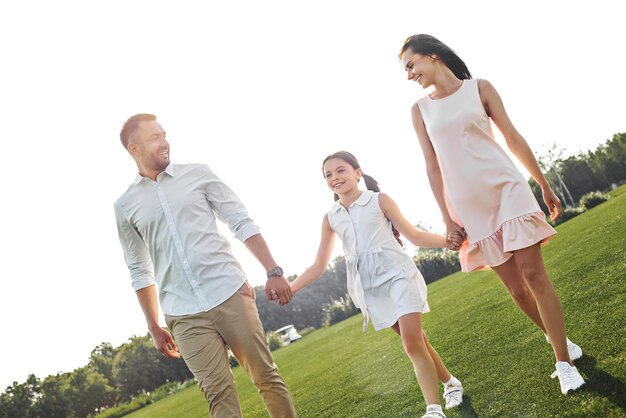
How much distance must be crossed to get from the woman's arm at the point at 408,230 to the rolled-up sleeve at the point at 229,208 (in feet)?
3.36

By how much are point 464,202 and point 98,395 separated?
117 ft

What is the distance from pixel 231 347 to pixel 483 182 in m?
1.96

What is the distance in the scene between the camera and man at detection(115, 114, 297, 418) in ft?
13.1

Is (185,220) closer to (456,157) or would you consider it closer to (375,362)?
(456,157)

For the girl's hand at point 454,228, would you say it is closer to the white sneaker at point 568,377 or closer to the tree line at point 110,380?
the white sneaker at point 568,377

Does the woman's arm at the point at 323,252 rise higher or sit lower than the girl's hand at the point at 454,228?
higher

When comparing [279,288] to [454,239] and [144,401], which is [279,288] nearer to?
[454,239]

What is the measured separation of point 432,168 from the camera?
4.54 meters

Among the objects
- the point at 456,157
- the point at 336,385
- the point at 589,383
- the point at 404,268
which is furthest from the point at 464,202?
the point at 336,385

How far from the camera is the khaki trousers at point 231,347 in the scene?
3.96 meters

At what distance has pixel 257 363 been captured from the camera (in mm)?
3996

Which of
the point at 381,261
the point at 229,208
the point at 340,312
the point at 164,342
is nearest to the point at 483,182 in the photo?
the point at 381,261

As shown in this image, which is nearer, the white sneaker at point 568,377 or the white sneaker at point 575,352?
the white sneaker at point 568,377

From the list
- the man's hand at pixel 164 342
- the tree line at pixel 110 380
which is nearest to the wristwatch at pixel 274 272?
the man's hand at pixel 164 342
